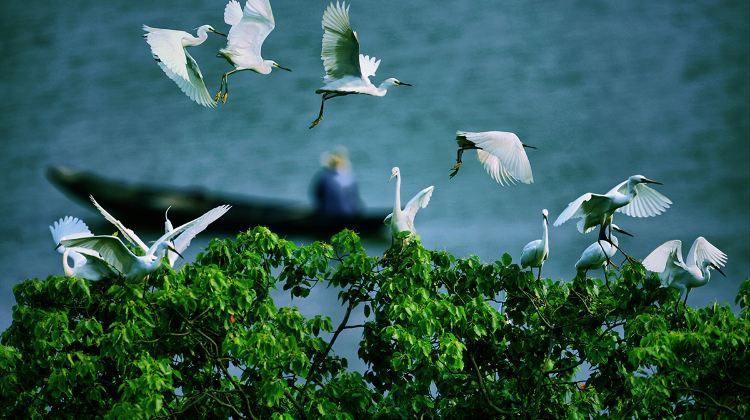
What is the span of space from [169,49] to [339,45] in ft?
4.13

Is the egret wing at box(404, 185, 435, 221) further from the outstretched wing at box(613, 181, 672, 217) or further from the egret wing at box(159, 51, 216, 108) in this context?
the egret wing at box(159, 51, 216, 108)

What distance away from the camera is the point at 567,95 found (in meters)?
16.1

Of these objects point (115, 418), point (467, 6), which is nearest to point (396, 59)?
point (467, 6)

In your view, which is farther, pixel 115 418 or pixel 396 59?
pixel 396 59

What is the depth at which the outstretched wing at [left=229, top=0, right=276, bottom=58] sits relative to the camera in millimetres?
10516

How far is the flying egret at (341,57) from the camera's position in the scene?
1009cm

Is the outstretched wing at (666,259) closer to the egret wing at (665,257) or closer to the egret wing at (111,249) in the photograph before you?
the egret wing at (665,257)

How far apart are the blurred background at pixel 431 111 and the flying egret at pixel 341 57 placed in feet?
17.0

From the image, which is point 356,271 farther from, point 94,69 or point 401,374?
point 94,69

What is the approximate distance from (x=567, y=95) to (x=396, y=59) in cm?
187

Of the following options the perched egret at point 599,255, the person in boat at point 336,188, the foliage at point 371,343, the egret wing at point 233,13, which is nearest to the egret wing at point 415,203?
the foliage at point 371,343

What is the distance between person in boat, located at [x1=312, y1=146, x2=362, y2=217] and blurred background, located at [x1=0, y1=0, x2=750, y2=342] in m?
0.20

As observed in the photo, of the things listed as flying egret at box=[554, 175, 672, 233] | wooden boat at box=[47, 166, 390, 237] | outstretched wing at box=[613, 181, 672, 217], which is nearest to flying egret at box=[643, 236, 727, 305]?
flying egret at box=[554, 175, 672, 233]

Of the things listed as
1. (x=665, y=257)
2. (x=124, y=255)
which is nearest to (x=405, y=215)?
(x=665, y=257)
